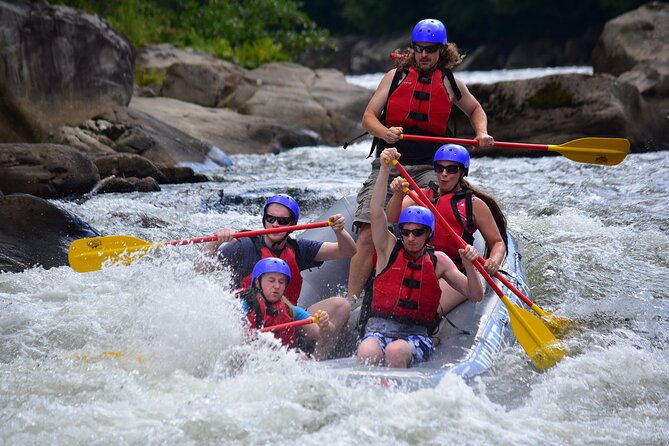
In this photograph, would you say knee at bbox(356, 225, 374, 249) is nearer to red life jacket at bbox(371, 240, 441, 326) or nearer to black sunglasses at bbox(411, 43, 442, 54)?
red life jacket at bbox(371, 240, 441, 326)

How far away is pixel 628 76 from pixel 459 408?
11334 mm

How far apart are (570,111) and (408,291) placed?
26.6 ft

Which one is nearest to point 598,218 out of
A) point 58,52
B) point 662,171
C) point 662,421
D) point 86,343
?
point 662,171

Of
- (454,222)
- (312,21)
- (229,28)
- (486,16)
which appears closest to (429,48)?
(454,222)

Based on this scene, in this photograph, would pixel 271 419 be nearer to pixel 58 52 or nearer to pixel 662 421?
pixel 662 421

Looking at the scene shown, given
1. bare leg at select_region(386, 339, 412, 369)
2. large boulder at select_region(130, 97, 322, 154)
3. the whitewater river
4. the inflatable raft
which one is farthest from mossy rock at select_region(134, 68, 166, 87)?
bare leg at select_region(386, 339, 412, 369)

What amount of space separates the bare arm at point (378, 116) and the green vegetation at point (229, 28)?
12318 millimetres

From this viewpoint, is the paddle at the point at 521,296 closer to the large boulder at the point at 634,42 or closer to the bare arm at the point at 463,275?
the bare arm at the point at 463,275

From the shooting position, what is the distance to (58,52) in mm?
10867

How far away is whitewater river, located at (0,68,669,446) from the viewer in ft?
12.3

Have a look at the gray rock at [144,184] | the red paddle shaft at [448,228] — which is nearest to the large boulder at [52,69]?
the gray rock at [144,184]

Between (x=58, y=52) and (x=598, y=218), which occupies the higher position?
(x=58, y=52)

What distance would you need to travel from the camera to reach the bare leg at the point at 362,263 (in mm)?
5227

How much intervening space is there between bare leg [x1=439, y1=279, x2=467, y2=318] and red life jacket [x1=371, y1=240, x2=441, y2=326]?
0.26 metres
